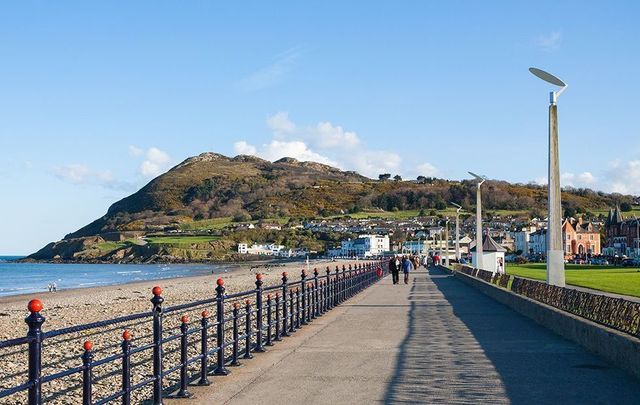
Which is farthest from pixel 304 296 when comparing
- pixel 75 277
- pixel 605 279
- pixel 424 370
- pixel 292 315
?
pixel 75 277

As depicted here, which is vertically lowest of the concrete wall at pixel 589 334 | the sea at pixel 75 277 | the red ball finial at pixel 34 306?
the sea at pixel 75 277

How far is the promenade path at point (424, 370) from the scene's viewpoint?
9781mm

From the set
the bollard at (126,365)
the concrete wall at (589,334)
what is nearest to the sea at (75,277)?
the concrete wall at (589,334)

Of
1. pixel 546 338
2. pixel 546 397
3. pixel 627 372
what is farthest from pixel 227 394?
pixel 546 338

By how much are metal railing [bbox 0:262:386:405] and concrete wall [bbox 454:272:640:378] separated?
5019mm

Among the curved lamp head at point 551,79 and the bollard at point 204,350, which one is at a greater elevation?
the curved lamp head at point 551,79

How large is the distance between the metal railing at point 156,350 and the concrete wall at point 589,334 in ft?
16.5

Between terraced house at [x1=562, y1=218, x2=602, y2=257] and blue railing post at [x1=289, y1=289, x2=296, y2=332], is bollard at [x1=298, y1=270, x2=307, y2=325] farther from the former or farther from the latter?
terraced house at [x1=562, y1=218, x2=602, y2=257]

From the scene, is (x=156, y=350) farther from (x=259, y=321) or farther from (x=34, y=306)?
(x=259, y=321)

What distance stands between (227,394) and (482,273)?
3018cm

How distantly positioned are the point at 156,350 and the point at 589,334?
299 inches

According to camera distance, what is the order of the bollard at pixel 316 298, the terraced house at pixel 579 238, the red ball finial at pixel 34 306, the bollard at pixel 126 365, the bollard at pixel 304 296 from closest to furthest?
the red ball finial at pixel 34 306
the bollard at pixel 126 365
the bollard at pixel 304 296
the bollard at pixel 316 298
the terraced house at pixel 579 238

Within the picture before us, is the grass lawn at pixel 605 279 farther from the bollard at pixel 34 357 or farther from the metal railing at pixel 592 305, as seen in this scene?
the bollard at pixel 34 357

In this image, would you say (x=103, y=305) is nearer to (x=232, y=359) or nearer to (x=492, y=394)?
(x=232, y=359)
